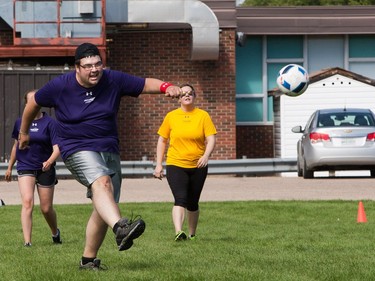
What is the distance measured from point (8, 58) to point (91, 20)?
2.30 m

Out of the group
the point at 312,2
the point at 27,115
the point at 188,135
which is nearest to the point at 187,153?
the point at 188,135

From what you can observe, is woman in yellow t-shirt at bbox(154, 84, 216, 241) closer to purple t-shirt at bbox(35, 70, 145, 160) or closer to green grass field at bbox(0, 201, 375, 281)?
green grass field at bbox(0, 201, 375, 281)

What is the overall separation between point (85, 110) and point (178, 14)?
2080 cm

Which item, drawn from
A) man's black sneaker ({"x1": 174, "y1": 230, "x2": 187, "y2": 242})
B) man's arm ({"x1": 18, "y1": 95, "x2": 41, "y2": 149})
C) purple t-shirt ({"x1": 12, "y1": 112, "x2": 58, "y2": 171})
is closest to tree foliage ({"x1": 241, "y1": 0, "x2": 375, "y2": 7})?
man's black sneaker ({"x1": 174, "y1": 230, "x2": 187, "y2": 242})

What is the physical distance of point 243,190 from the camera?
78.5 feet

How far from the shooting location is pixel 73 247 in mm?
12664

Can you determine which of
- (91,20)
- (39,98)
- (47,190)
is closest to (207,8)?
(91,20)

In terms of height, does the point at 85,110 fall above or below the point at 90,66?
below

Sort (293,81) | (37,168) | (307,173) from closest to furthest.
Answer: (37,168) < (293,81) < (307,173)

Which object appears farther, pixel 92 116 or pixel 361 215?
pixel 361 215

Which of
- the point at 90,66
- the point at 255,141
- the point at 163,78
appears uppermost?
the point at 163,78

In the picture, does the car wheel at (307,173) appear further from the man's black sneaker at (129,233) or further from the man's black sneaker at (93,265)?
the man's black sneaker at (129,233)

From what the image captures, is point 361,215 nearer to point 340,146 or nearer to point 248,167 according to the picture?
point 340,146

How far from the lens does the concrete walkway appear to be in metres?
21.5
